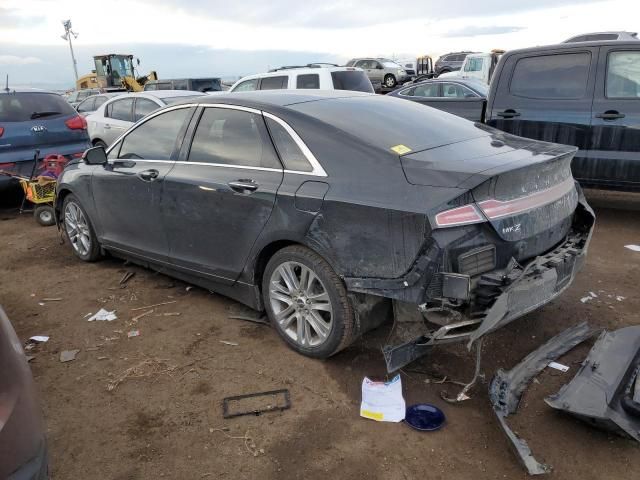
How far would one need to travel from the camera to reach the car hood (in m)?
2.81

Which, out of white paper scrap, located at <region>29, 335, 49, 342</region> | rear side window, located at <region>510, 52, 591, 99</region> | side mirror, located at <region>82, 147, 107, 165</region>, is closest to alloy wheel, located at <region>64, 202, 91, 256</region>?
side mirror, located at <region>82, 147, 107, 165</region>

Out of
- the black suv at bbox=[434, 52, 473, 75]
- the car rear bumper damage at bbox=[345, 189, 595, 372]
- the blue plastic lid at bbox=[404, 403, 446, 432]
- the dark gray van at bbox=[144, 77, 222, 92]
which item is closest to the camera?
the car rear bumper damage at bbox=[345, 189, 595, 372]

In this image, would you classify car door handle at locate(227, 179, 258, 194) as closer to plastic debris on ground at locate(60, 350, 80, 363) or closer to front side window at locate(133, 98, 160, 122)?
plastic debris on ground at locate(60, 350, 80, 363)

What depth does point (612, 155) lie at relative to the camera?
5836 millimetres

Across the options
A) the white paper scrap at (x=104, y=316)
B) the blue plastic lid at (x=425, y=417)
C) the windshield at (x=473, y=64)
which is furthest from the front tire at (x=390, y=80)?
the blue plastic lid at (x=425, y=417)

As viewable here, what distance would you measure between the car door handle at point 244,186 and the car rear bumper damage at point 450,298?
3.08ft

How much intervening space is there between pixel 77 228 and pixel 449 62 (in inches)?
1101

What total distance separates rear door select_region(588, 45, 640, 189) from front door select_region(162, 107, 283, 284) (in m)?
4.20

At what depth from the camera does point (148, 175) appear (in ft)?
13.9

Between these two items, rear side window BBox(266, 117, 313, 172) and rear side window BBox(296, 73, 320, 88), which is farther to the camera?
rear side window BBox(296, 73, 320, 88)

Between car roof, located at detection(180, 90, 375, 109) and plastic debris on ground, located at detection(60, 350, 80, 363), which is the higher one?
car roof, located at detection(180, 90, 375, 109)

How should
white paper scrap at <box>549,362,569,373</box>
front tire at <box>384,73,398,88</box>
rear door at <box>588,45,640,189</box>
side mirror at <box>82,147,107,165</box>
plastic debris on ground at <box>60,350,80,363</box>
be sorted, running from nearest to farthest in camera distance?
white paper scrap at <box>549,362,569,373</box>
plastic debris on ground at <box>60,350,80,363</box>
side mirror at <box>82,147,107,165</box>
rear door at <box>588,45,640,189</box>
front tire at <box>384,73,398,88</box>

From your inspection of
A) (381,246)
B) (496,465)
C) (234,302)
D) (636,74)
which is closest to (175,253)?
(234,302)

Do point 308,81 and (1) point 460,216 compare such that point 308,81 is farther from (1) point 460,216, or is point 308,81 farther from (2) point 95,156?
(1) point 460,216
